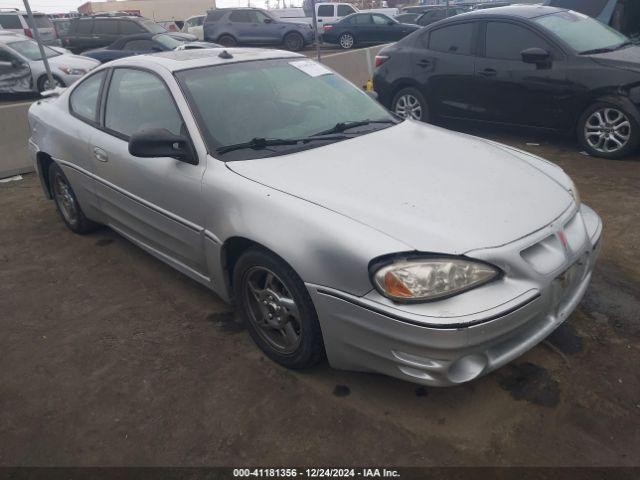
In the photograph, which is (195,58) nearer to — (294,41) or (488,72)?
(488,72)

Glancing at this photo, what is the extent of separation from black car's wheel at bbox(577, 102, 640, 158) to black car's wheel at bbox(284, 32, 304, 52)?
50.6 ft

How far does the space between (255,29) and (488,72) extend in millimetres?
15095

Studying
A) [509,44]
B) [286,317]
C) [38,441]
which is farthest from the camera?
[509,44]

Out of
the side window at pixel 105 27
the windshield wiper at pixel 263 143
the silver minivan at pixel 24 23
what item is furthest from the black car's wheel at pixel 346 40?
the windshield wiper at pixel 263 143

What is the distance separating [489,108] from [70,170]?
4795 mm

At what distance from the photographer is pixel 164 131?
2891 millimetres

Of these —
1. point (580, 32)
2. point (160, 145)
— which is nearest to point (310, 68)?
point (160, 145)

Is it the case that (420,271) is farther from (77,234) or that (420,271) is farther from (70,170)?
(77,234)

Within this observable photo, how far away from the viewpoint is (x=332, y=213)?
2367 millimetres

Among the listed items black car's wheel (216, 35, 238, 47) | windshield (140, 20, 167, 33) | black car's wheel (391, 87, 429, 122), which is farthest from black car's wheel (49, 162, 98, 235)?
black car's wheel (216, 35, 238, 47)

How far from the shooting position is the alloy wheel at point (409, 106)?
7229mm

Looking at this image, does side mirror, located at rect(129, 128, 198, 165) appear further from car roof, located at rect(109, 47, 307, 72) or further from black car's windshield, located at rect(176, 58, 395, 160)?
car roof, located at rect(109, 47, 307, 72)

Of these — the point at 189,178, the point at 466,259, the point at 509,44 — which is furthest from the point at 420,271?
the point at 509,44

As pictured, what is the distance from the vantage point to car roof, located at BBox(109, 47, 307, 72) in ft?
11.0
